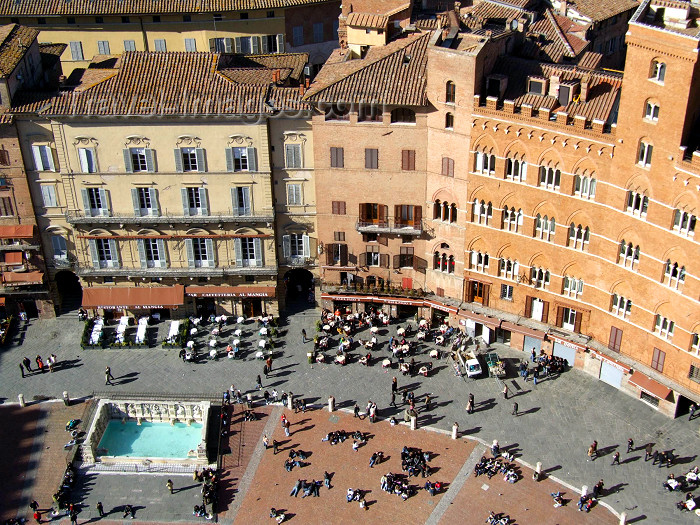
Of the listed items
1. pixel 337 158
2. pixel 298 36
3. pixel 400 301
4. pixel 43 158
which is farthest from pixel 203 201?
pixel 298 36

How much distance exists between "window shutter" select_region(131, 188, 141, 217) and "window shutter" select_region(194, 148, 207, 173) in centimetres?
641

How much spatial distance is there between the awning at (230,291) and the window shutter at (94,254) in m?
8.95

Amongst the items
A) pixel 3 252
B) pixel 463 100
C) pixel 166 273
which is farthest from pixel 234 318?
pixel 463 100

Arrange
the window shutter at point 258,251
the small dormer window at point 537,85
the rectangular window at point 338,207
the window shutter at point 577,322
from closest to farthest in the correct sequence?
the small dormer window at point 537,85, the window shutter at point 577,322, the rectangular window at point 338,207, the window shutter at point 258,251

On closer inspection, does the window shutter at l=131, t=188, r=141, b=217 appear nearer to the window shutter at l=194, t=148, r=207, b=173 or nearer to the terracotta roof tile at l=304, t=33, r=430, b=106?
the window shutter at l=194, t=148, r=207, b=173

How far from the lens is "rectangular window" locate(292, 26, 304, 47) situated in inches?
4052

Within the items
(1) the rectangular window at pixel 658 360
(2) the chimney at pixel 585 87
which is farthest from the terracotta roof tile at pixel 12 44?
(1) the rectangular window at pixel 658 360

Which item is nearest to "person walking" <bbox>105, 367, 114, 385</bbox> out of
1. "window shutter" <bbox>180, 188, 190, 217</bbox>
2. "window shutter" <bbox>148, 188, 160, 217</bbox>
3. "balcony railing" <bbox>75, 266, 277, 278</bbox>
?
"balcony railing" <bbox>75, 266, 277, 278</bbox>

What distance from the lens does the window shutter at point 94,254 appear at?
282 ft

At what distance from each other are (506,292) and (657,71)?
81.8ft

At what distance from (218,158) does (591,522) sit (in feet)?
145

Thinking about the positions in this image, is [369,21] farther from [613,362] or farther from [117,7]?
[613,362]

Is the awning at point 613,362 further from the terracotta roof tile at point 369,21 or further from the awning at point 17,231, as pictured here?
the awning at point 17,231

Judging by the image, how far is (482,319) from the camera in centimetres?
8300
